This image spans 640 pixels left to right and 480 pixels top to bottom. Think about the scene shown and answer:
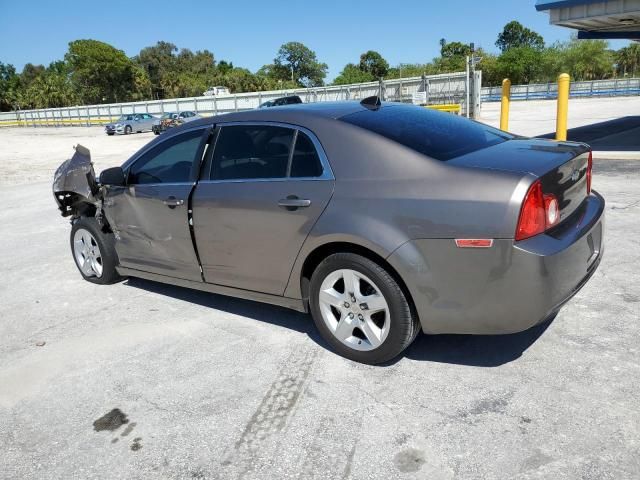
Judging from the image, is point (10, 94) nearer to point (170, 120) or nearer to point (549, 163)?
point (170, 120)

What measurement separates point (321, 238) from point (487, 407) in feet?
4.33

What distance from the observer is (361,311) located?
3.19 metres

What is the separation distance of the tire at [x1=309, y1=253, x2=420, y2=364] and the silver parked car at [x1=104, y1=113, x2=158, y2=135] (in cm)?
3691

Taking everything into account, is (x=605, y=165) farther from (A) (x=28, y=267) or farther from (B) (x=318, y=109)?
(A) (x=28, y=267)

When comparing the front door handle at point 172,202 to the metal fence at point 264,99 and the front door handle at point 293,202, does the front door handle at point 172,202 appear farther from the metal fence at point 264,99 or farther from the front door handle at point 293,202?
the metal fence at point 264,99

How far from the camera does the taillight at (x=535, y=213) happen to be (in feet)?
8.63

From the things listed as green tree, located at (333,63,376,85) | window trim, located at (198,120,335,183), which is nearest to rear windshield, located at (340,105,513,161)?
window trim, located at (198,120,335,183)

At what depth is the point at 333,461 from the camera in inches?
97.0

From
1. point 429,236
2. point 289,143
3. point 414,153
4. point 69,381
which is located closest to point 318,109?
point 289,143

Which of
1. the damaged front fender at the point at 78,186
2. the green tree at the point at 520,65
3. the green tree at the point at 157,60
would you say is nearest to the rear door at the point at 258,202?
the damaged front fender at the point at 78,186

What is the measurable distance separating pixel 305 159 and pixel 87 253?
9.88 ft

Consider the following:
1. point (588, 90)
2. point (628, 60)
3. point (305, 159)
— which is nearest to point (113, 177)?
point (305, 159)

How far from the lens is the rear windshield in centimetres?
318

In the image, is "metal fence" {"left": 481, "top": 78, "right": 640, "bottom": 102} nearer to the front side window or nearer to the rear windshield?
the rear windshield
